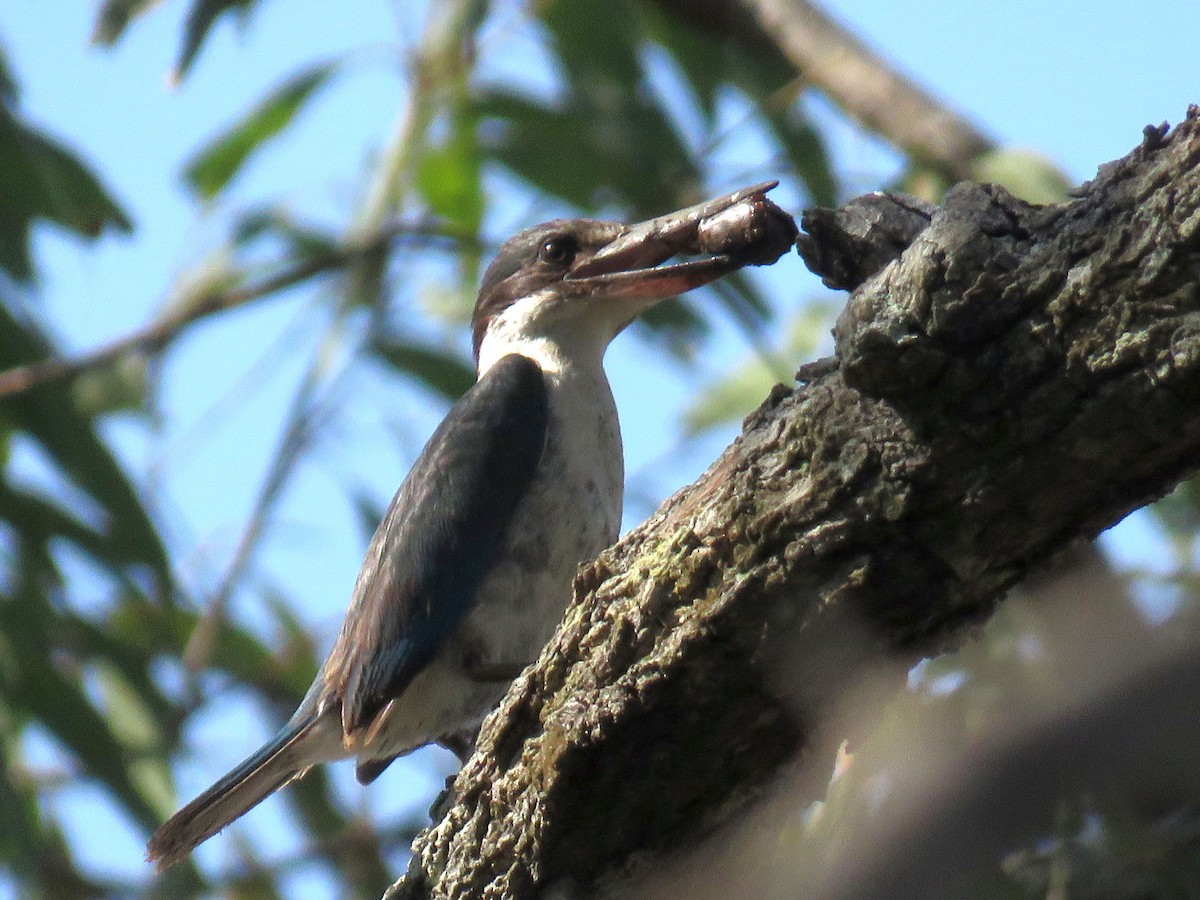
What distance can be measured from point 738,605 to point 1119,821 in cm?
101

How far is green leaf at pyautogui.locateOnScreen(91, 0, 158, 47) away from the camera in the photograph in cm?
527

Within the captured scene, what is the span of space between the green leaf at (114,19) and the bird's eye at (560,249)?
1726 millimetres

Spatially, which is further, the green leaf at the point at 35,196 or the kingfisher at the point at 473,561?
the green leaf at the point at 35,196

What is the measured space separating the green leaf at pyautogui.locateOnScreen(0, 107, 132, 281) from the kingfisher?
1.71 metres

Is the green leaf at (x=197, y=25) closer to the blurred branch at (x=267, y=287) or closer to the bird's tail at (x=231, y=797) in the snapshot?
the blurred branch at (x=267, y=287)

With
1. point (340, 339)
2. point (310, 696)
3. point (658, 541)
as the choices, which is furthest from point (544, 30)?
point (658, 541)

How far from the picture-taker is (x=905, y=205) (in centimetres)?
237

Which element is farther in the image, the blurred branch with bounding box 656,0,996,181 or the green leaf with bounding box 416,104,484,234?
the green leaf with bounding box 416,104,484,234

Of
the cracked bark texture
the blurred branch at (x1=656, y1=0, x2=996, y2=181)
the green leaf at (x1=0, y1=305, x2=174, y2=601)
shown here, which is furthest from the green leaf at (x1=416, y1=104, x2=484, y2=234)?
the cracked bark texture

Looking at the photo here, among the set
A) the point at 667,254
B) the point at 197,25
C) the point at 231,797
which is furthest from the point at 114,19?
the point at 231,797

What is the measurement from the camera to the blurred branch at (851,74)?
18.9 feet

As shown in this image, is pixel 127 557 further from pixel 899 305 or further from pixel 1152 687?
pixel 1152 687

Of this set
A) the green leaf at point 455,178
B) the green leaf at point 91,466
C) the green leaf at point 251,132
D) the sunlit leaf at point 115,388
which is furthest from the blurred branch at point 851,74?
the green leaf at point 91,466

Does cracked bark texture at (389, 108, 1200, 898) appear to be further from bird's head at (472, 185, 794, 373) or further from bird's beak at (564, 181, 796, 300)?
bird's head at (472, 185, 794, 373)
